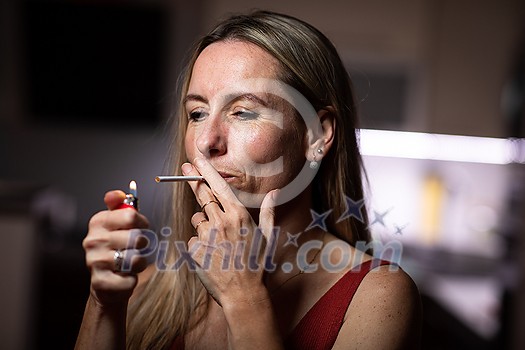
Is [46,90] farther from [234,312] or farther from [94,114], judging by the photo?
[234,312]

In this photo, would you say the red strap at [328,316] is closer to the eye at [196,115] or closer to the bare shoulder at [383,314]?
the bare shoulder at [383,314]

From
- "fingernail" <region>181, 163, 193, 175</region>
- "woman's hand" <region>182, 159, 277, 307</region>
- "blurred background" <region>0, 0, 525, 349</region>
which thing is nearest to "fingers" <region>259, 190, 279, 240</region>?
"woman's hand" <region>182, 159, 277, 307</region>

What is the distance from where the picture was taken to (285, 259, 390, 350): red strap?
781 mm

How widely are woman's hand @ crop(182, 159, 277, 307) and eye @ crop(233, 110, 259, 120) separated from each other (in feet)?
0.28

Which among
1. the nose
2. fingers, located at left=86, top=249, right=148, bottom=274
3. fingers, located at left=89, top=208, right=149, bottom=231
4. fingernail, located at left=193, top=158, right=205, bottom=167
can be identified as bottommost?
fingers, located at left=86, top=249, right=148, bottom=274

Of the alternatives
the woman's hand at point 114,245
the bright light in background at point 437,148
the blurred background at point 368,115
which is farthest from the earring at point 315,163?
the bright light in background at point 437,148

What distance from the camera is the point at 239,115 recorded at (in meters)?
0.77

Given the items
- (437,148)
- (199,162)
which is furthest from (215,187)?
(437,148)

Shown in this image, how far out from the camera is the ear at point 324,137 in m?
0.85

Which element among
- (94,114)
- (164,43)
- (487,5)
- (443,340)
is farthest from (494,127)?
(94,114)

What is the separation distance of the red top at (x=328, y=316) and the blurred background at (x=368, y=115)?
3.16 feet

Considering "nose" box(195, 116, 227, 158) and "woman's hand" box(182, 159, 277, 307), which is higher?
"nose" box(195, 116, 227, 158)

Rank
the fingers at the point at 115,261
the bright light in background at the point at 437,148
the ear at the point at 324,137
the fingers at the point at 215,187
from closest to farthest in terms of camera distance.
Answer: the fingers at the point at 115,261 < the fingers at the point at 215,187 < the ear at the point at 324,137 < the bright light in background at the point at 437,148

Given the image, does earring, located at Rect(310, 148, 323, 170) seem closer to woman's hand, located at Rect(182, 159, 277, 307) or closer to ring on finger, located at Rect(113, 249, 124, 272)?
woman's hand, located at Rect(182, 159, 277, 307)
